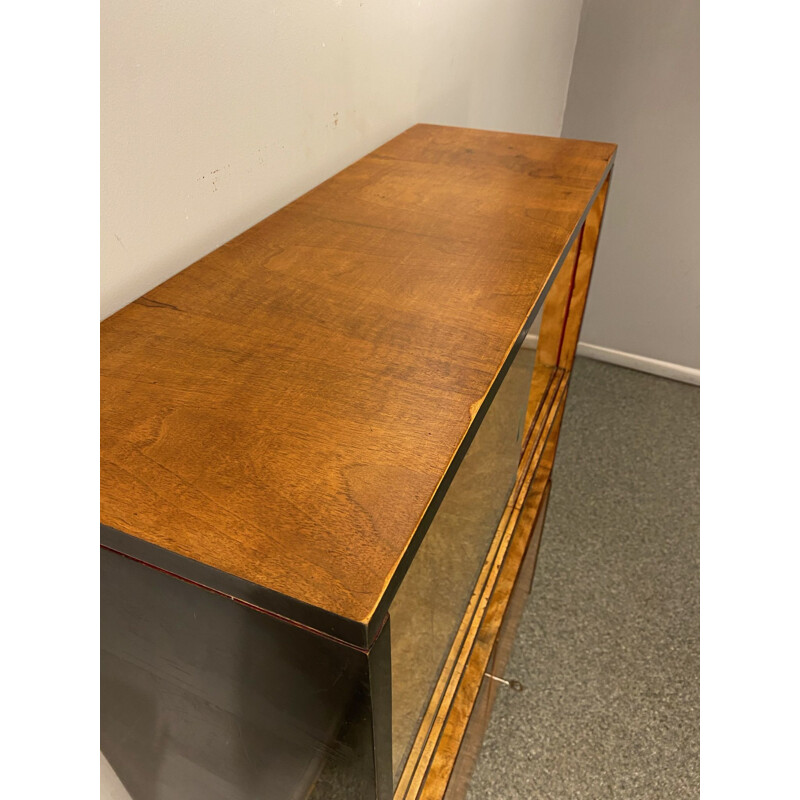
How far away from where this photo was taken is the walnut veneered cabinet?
0.40m

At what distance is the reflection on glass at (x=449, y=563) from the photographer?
53cm

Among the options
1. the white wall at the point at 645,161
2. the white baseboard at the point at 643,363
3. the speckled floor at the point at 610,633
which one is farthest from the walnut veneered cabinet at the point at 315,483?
the white baseboard at the point at 643,363

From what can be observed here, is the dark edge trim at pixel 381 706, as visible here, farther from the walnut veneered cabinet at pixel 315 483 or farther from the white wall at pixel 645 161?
the white wall at pixel 645 161

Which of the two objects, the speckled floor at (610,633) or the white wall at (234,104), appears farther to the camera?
the speckled floor at (610,633)

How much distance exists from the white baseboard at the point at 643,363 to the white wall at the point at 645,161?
0.02 meters

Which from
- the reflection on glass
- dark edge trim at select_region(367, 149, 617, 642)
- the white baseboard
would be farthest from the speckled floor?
dark edge trim at select_region(367, 149, 617, 642)

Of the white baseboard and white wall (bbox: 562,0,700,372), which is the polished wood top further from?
the white baseboard

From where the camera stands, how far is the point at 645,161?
2217 millimetres

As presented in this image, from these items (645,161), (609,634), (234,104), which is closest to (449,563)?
(234,104)

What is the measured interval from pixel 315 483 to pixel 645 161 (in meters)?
2.14

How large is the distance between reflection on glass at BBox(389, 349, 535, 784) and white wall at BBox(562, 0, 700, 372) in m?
1.62
